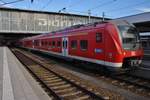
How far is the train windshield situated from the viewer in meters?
12.3

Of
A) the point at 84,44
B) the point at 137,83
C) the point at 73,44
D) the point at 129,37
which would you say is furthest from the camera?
the point at 73,44

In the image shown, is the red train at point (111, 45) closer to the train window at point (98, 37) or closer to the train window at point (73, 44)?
the train window at point (98, 37)

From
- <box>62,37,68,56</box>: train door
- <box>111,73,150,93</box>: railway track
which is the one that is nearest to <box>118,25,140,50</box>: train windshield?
<box>111,73,150,93</box>: railway track

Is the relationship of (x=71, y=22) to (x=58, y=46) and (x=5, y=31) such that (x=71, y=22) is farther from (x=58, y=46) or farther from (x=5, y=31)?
(x=58, y=46)

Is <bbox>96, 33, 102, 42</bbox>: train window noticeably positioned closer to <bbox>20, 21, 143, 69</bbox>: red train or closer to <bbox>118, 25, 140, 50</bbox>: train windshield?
<bbox>20, 21, 143, 69</bbox>: red train

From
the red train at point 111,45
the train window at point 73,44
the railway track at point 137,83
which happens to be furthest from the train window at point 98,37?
the train window at point 73,44

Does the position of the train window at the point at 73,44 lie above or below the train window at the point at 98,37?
below

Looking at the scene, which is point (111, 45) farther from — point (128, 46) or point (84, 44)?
point (84, 44)

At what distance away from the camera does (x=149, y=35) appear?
55406mm

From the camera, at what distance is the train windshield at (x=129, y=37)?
12.3m

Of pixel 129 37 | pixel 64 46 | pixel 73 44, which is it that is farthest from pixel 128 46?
pixel 64 46

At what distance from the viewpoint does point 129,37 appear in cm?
1262

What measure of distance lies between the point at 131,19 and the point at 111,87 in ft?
65.5

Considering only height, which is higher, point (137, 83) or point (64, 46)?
point (64, 46)
